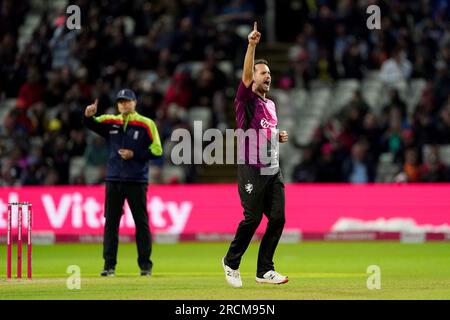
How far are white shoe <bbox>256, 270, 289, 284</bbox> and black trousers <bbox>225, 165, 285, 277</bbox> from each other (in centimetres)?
35

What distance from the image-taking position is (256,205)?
14641 mm

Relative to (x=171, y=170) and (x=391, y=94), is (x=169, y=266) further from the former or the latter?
(x=391, y=94)

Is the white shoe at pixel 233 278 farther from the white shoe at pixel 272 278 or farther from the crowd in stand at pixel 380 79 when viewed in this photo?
the crowd in stand at pixel 380 79

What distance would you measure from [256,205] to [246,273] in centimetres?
328

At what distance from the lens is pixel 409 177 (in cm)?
2664

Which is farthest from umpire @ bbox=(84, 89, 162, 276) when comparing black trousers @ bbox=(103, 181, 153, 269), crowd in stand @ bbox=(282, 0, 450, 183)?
crowd in stand @ bbox=(282, 0, 450, 183)

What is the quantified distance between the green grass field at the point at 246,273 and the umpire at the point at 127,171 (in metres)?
0.48

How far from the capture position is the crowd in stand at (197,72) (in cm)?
2792

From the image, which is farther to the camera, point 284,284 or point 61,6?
point 61,6

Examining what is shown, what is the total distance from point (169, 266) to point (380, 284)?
17.5 ft

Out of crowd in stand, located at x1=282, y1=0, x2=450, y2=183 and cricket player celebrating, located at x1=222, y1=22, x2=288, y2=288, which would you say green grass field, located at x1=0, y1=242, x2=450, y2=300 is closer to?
cricket player celebrating, located at x1=222, y1=22, x2=288, y2=288

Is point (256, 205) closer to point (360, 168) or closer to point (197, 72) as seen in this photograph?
point (360, 168)
